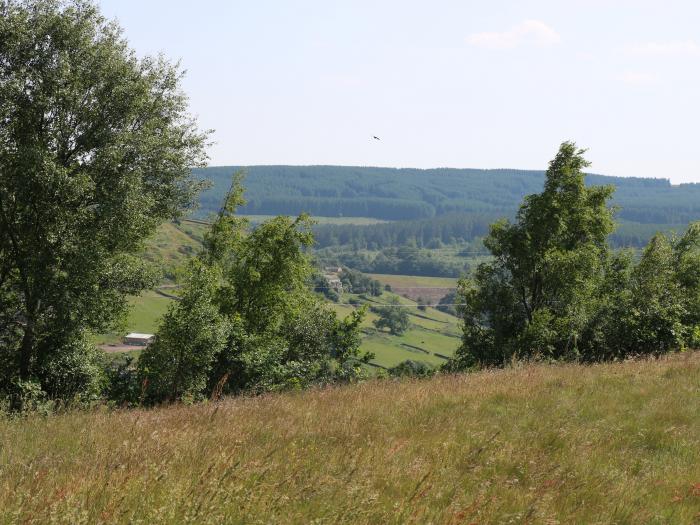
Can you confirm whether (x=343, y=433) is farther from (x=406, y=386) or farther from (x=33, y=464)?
(x=406, y=386)

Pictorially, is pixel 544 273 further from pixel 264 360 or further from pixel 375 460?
pixel 375 460

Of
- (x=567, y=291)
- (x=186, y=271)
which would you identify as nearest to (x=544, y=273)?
(x=567, y=291)

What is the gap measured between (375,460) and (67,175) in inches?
670

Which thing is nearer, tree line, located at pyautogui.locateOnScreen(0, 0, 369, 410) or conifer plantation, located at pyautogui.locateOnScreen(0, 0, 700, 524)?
conifer plantation, located at pyautogui.locateOnScreen(0, 0, 700, 524)

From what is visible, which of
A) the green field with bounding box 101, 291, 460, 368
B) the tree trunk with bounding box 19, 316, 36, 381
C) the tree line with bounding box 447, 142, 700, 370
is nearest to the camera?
the tree trunk with bounding box 19, 316, 36, 381

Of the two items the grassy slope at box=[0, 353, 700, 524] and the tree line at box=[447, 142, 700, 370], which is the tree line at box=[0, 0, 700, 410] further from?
the grassy slope at box=[0, 353, 700, 524]

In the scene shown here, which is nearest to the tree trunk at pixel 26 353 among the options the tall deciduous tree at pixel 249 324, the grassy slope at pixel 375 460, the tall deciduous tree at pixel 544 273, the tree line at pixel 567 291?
the tall deciduous tree at pixel 249 324

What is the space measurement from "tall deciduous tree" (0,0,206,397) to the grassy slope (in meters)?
12.0

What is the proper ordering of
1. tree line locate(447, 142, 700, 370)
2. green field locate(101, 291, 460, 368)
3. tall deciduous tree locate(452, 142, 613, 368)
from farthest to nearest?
green field locate(101, 291, 460, 368) < tall deciduous tree locate(452, 142, 613, 368) < tree line locate(447, 142, 700, 370)

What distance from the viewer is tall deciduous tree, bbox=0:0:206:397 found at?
19.5 meters

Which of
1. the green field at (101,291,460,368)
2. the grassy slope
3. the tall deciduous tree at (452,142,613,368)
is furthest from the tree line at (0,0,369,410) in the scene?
the green field at (101,291,460,368)

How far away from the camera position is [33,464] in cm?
582

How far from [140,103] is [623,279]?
2779 cm

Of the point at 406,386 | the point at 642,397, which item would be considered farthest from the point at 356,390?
the point at 642,397
